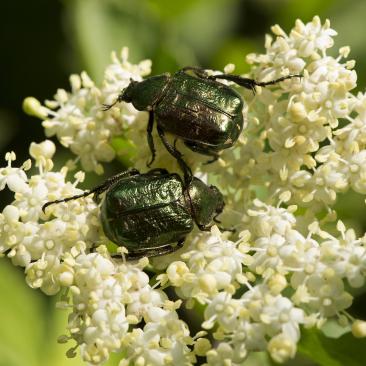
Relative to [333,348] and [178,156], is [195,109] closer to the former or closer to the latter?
[178,156]

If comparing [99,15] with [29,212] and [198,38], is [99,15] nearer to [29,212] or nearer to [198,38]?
[198,38]

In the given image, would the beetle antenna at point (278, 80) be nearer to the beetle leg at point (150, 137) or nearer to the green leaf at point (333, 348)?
the beetle leg at point (150, 137)

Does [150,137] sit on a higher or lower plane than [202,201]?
higher

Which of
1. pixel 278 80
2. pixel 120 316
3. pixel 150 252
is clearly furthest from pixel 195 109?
pixel 120 316

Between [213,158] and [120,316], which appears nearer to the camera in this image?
[120,316]

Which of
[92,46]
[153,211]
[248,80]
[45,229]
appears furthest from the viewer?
[92,46]
